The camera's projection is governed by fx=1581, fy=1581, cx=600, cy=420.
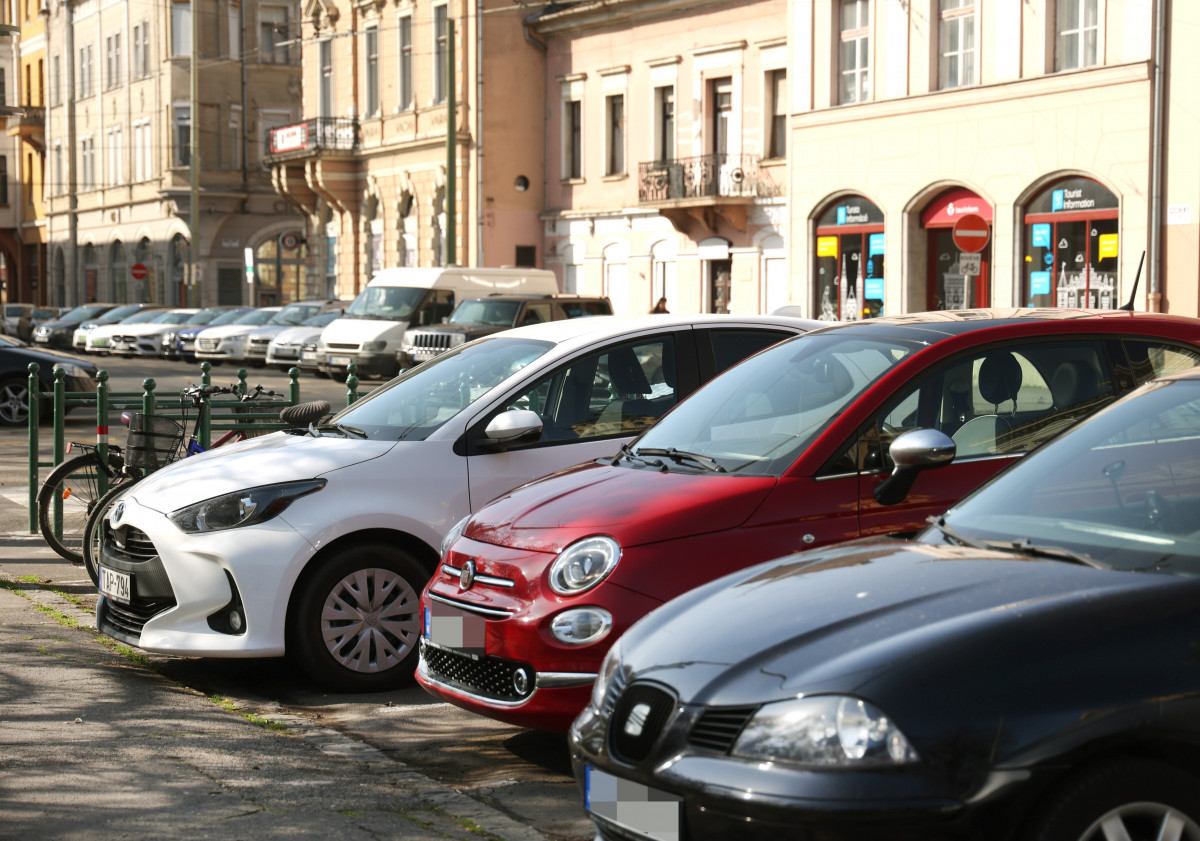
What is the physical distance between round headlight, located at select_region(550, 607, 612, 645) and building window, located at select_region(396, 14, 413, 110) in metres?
43.5

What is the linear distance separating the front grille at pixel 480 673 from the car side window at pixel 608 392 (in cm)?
171

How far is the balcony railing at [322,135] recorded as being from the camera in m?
50.2

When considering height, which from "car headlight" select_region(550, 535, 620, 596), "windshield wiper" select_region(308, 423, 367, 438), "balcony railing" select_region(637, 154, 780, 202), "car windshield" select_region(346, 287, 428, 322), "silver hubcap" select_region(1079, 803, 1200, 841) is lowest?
"silver hubcap" select_region(1079, 803, 1200, 841)

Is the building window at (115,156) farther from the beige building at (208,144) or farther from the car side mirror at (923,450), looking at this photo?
the car side mirror at (923,450)

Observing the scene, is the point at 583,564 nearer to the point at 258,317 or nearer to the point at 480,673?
the point at 480,673

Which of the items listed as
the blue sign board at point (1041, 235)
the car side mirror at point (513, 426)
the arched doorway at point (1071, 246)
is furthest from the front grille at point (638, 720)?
the blue sign board at point (1041, 235)

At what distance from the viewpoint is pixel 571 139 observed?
44.0m

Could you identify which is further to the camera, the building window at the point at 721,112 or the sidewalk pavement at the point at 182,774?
the building window at the point at 721,112

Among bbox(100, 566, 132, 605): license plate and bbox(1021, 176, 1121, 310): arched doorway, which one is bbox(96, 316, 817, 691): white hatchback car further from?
bbox(1021, 176, 1121, 310): arched doorway

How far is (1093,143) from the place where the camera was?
90.8ft

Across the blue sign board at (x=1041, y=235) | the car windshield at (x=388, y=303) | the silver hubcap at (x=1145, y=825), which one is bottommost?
the silver hubcap at (x=1145, y=825)

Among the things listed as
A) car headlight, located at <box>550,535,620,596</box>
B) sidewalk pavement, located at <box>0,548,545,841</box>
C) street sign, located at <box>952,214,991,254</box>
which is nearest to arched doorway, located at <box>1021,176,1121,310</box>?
street sign, located at <box>952,214,991,254</box>

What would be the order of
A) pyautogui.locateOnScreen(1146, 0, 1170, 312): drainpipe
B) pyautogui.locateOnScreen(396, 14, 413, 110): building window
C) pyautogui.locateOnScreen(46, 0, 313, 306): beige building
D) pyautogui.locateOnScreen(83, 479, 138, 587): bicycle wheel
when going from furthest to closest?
pyautogui.locateOnScreen(46, 0, 313, 306): beige building
pyautogui.locateOnScreen(396, 14, 413, 110): building window
pyautogui.locateOnScreen(1146, 0, 1170, 312): drainpipe
pyautogui.locateOnScreen(83, 479, 138, 587): bicycle wheel

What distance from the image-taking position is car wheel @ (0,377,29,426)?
72.3 feet
